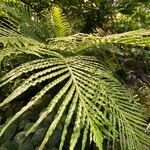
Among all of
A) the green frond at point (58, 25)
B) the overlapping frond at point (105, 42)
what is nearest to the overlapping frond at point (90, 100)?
the overlapping frond at point (105, 42)

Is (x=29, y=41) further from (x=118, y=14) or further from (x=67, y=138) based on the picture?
(x=118, y=14)

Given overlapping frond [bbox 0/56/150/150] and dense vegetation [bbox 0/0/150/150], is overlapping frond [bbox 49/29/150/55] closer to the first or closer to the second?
dense vegetation [bbox 0/0/150/150]

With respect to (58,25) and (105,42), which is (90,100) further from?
(58,25)

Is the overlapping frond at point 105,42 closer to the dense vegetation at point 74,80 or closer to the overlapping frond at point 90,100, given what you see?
the dense vegetation at point 74,80

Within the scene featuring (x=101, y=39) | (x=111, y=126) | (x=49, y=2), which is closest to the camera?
(x=111, y=126)

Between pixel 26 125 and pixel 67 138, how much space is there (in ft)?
0.70

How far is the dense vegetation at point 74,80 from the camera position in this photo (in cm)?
181

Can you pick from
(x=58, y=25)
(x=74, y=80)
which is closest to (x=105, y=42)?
(x=74, y=80)

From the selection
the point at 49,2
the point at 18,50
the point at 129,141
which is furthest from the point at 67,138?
the point at 49,2

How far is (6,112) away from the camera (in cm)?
232

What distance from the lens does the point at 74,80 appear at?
6.35 feet

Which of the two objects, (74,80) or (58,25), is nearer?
(74,80)

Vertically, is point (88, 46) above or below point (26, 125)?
above

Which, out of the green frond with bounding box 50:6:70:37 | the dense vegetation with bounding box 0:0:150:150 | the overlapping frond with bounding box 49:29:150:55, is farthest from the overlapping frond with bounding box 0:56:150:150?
the green frond with bounding box 50:6:70:37
